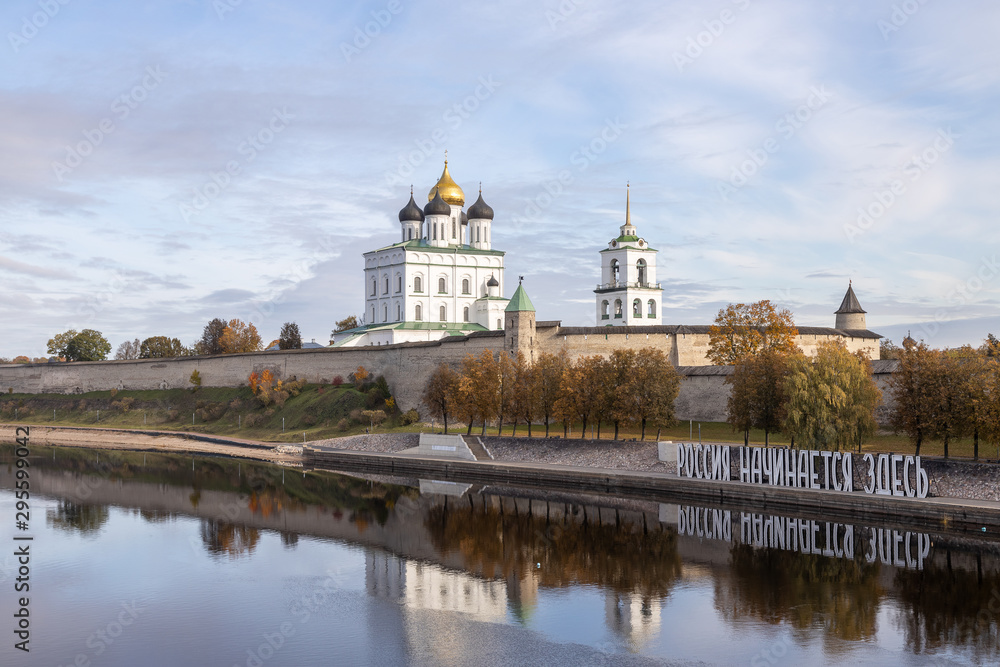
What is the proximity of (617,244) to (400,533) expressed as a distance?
145ft

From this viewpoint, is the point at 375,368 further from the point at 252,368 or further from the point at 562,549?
the point at 562,549

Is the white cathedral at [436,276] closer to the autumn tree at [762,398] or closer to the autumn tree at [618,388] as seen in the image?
the autumn tree at [618,388]

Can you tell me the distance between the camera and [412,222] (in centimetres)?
6738

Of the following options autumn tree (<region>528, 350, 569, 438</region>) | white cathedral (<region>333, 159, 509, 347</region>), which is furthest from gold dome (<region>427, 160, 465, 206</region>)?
autumn tree (<region>528, 350, 569, 438</region>)

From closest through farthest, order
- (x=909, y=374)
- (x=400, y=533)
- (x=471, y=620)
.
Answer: (x=471, y=620) → (x=400, y=533) → (x=909, y=374)

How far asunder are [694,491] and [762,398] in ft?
14.4

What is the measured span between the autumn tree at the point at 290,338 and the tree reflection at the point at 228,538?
5053 centimetres

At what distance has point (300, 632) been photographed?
1586cm

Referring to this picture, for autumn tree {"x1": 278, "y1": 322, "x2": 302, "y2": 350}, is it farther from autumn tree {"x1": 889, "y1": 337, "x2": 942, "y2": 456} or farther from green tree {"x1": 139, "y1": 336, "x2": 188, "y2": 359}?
autumn tree {"x1": 889, "y1": 337, "x2": 942, "y2": 456}

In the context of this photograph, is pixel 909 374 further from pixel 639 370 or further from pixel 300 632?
pixel 300 632

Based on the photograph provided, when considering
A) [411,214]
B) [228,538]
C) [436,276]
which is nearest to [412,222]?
[411,214]

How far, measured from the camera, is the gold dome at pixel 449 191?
67750mm

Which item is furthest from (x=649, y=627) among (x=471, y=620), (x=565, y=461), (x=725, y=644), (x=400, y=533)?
(x=565, y=461)

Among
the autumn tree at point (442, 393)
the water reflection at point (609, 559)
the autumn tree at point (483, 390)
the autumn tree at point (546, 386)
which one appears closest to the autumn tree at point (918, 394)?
the water reflection at point (609, 559)
